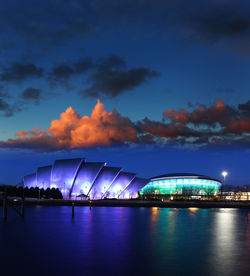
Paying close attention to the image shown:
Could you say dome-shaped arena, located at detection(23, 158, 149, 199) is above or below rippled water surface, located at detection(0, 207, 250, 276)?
above

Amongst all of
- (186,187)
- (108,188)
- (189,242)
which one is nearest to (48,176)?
(108,188)

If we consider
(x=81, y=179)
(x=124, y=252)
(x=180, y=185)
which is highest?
(x=81, y=179)

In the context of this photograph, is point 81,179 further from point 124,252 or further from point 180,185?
point 124,252

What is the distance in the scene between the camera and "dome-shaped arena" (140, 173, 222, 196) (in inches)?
5246

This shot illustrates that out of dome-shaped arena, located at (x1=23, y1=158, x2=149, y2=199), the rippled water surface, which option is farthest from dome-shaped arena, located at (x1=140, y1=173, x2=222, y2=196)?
the rippled water surface

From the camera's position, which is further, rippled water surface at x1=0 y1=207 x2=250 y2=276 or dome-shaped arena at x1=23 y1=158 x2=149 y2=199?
dome-shaped arena at x1=23 y1=158 x2=149 y2=199

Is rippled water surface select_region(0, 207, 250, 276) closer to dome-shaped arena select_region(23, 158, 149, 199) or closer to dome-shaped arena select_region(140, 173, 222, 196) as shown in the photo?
dome-shaped arena select_region(23, 158, 149, 199)

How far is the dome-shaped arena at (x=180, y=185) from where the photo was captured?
133250mm

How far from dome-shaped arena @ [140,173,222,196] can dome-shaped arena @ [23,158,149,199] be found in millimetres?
32179

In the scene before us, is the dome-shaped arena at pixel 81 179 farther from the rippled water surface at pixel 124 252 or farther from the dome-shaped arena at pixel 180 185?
the rippled water surface at pixel 124 252

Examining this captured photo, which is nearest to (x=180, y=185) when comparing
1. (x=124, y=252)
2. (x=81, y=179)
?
(x=81, y=179)

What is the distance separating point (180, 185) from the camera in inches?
5300

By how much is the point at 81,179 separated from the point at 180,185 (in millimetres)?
50468

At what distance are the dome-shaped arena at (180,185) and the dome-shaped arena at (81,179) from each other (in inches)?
1267
